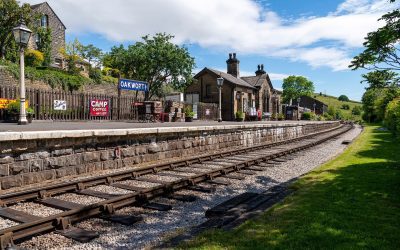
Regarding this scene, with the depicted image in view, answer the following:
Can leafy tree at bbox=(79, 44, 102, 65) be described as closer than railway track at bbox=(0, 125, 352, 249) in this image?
No

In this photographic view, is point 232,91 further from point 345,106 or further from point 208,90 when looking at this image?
point 345,106

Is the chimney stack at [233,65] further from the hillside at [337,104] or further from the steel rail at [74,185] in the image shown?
the hillside at [337,104]

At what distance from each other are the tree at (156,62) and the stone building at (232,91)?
143 inches

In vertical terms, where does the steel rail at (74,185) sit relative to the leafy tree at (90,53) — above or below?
below

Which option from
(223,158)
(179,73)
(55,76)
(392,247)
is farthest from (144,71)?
(392,247)

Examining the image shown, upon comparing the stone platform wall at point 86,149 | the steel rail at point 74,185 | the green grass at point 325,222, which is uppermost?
the stone platform wall at point 86,149

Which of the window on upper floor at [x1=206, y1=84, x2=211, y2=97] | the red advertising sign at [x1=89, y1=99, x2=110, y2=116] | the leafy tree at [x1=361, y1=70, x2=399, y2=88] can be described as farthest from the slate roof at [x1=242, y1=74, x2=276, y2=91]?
the leafy tree at [x1=361, y1=70, x2=399, y2=88]

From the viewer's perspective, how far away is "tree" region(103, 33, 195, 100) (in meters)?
34.0

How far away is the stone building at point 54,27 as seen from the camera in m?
41.8

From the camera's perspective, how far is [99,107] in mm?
19922

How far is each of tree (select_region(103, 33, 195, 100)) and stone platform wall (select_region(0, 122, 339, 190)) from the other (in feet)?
69.8

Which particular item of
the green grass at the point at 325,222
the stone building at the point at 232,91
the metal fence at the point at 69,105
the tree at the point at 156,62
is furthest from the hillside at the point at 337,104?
the green grass at the point at 325,222

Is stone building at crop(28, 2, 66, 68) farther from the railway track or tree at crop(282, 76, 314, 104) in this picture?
tree at crop(282, 76, 314, 104)

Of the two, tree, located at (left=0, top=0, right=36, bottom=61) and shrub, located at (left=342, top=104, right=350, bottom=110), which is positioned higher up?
tree, located at (left=0, top=0, right=36, bottom=61)
